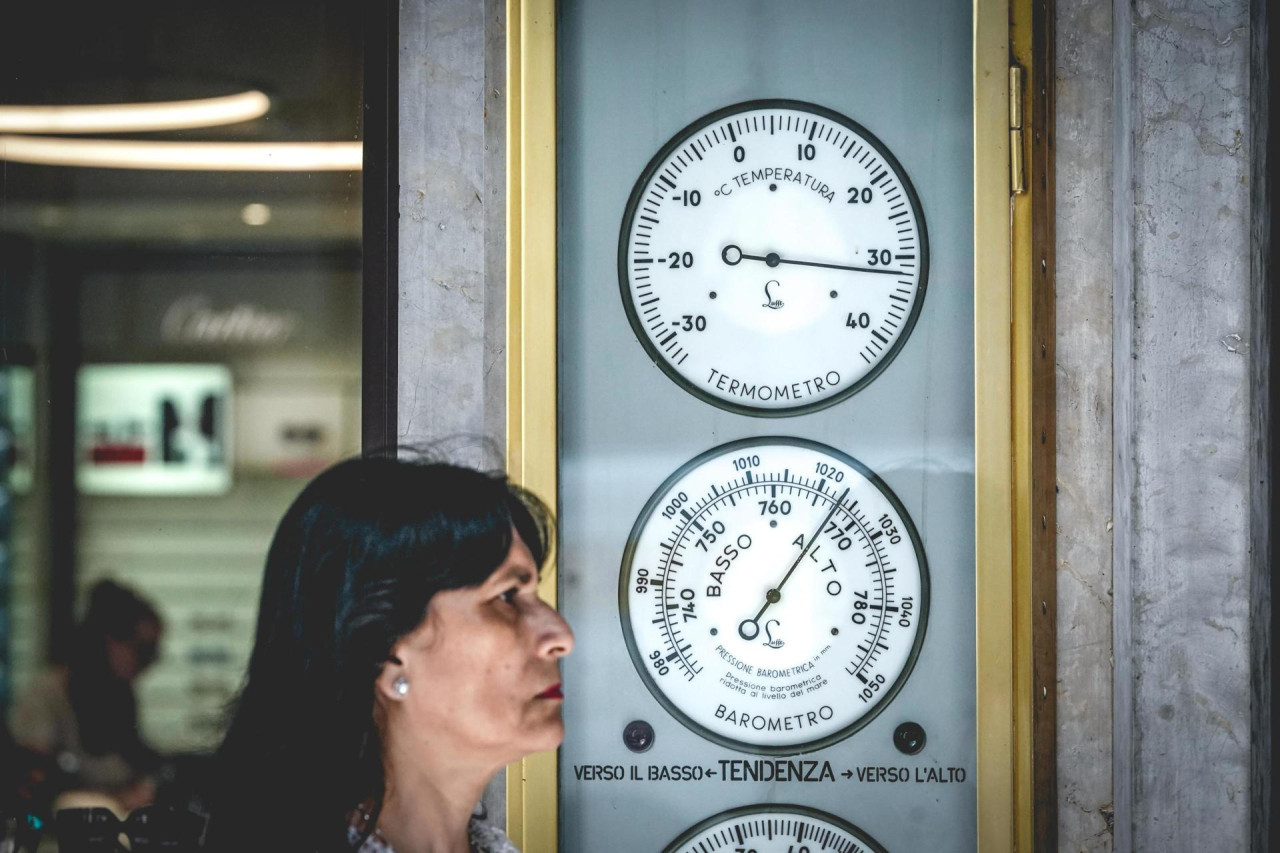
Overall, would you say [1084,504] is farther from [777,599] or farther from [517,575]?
[517,575]

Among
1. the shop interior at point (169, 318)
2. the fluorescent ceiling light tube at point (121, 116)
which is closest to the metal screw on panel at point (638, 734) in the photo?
the shop interior at point (169, 318)

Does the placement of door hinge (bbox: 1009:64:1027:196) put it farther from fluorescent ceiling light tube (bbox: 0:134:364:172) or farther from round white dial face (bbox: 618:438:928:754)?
fluorescent ceiling light tube (bbox: 0:134:364:172)

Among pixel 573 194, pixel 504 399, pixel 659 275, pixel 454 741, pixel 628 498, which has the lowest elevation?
pixel 454 741

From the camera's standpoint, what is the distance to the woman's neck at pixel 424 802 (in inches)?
53.4

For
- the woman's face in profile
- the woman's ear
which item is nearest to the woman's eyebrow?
the woman's face in profile

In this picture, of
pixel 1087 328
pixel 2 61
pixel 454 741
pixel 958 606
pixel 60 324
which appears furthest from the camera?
pixel 60 324

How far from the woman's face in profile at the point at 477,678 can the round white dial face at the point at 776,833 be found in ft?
1.59

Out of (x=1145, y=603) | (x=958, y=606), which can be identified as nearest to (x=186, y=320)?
(x=958, y=606)

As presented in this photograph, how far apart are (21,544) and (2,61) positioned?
3.39 feet

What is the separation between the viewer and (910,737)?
5.72 ft

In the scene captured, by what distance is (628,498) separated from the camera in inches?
69.4

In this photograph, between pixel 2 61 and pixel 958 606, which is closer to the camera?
pixel 958 606

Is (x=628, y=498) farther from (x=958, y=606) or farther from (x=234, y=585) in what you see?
(x=234, y=585)

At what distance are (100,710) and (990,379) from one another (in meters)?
1.95
